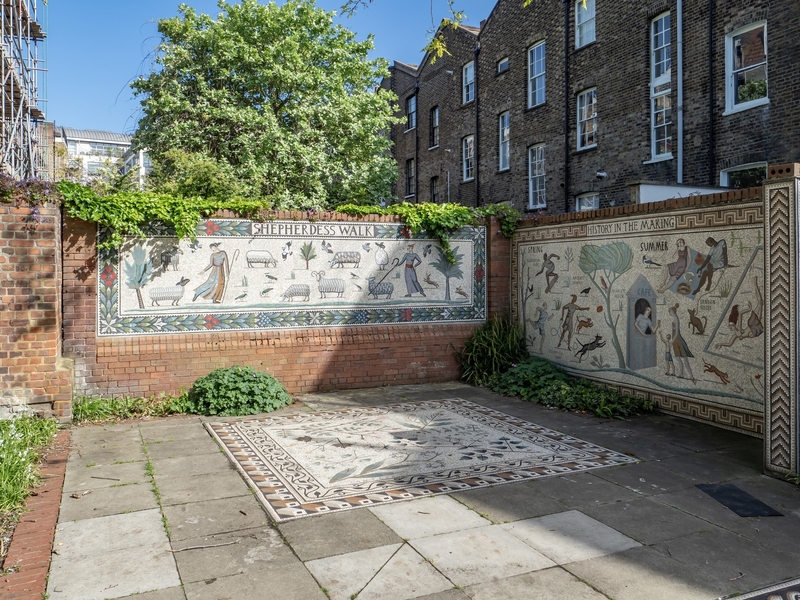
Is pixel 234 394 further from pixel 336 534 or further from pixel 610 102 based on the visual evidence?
pixel 610 102

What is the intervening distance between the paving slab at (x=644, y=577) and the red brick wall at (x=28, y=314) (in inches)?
261

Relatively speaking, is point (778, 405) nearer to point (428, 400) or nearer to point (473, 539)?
point (473, 539)

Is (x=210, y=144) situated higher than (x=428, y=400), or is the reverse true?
(x=210, y=144)

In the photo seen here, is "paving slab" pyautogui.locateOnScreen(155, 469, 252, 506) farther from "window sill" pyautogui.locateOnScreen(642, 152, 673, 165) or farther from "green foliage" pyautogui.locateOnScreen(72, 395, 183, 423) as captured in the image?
"window sill" pyautogui.locateOnScreen(642, 152, 673, 165)

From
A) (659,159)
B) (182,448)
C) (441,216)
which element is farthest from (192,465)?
(659,159)

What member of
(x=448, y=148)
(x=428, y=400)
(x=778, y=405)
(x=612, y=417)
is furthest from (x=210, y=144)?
(x=778, y=405)

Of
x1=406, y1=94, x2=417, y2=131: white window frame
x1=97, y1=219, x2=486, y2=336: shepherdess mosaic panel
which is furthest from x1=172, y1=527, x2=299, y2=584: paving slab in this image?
x1=406, y1=94, x2=417, y2=131: white window frame

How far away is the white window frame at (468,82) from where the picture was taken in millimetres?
25891

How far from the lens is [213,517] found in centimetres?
507

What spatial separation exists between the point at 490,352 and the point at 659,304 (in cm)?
319

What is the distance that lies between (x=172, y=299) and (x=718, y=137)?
1314cm

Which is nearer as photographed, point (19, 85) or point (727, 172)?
point (727, 172)

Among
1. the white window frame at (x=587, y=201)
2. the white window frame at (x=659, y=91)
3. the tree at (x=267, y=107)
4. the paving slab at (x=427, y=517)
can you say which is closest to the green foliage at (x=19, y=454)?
the paving slab at (x=427, y=517)

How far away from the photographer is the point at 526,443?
7.34 meters
